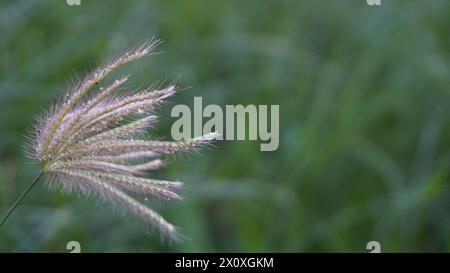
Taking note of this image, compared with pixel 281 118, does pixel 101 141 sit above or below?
below

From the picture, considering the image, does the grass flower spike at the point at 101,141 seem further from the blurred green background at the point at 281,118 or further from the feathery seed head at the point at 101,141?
the blurred green background at the point at 281,118

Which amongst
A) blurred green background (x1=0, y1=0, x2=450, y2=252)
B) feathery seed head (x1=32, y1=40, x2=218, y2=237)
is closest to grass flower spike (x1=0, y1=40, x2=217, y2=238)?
feathery seed head (x1=32, y1=40, x2=218, y2=237)

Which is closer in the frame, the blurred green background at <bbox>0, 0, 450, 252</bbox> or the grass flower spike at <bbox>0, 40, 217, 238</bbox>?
the grass flower spike at <bbox>0, 40, 217, 238</bbox>

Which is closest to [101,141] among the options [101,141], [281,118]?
[101,141]

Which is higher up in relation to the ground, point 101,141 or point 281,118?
point 281,118

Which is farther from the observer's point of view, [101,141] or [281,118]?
[281,118]

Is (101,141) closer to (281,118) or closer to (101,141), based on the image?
(101,141)

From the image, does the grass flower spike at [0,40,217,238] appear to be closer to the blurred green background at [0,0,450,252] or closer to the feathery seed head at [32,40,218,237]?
the feathery seed head at [32,40,218,237]

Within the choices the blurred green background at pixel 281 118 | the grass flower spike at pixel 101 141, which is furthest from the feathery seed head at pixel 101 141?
the blurred green background at pixel 281 118
